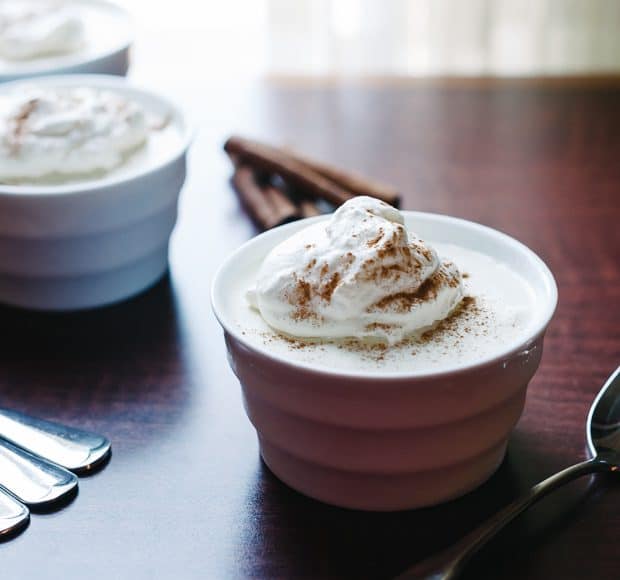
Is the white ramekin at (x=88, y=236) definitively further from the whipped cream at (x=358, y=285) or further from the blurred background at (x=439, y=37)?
the blurred background at (x=439, y=37)

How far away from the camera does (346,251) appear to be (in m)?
0.90

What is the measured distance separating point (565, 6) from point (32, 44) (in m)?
1.61

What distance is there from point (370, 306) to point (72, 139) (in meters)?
0.57

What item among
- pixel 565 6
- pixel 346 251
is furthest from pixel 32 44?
pixel 565 6

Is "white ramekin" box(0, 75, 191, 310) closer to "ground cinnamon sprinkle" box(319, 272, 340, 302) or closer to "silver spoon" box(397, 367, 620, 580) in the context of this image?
"ground cinnamon sprinkle" box(319, 272, 340, 302)

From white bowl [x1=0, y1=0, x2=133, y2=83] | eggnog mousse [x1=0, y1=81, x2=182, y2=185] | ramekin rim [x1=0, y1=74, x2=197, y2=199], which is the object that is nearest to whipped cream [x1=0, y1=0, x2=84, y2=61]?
white bowl [x1=0, y1=0, x2=133, y2=83]

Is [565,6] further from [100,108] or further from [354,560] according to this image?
[354,560]

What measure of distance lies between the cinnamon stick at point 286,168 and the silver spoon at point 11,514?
2.43ft

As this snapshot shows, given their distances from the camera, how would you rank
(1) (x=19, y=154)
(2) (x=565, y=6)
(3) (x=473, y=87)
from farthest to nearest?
(2) (x=565, y=6) < (3) (x=473, y=87) < (1) (x=19, y=154)

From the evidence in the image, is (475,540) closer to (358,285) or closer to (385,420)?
(385,420)

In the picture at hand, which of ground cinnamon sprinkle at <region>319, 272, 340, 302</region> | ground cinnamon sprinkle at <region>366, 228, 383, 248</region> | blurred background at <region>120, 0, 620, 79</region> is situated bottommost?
blurred background at <region>120, 0, 620, 79</region>

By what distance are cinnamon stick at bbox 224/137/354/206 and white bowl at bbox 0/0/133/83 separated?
270mm

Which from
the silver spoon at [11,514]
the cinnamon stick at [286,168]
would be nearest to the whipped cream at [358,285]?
the silver spoon at [11,514]

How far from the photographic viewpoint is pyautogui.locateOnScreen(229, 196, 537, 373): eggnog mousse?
0.86 metres
